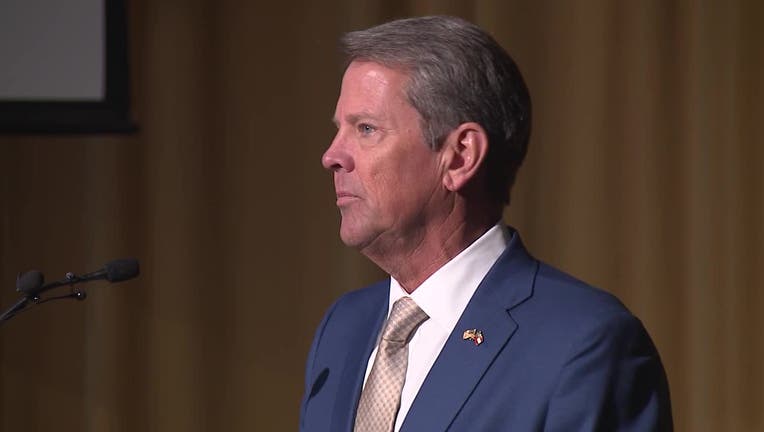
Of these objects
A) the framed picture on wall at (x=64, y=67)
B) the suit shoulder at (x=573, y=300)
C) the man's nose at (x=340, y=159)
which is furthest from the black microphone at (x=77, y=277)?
the framed picture on wall at (x=64, y=67)

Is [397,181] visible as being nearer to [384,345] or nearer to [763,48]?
[384,345]

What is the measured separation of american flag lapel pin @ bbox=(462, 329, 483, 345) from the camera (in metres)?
1.59

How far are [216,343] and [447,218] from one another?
1509 mm

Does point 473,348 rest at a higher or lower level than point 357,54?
lower

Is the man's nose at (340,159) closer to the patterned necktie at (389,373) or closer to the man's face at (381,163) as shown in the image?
the man's face at (381,163)

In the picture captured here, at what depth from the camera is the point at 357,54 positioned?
1720 millimetres

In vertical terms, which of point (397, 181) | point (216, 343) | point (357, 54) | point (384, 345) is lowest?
point (216, 343)

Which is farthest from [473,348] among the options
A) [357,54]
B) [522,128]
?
[357,54]

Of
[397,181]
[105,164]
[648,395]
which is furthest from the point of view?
[105,164]

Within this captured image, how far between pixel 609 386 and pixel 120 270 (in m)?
0.67

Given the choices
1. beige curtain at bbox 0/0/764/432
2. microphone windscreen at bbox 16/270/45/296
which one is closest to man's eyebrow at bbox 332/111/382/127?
microphone windscreen at bbox 16/270/45/296

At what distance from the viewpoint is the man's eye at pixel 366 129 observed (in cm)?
168

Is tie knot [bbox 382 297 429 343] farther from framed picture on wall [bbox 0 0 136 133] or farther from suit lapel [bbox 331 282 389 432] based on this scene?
framed picture on wall [bbox 0 0 136 133]

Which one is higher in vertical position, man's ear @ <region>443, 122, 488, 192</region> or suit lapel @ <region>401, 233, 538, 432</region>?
man's ear @ <region>443, 122, 488, 192</region>
